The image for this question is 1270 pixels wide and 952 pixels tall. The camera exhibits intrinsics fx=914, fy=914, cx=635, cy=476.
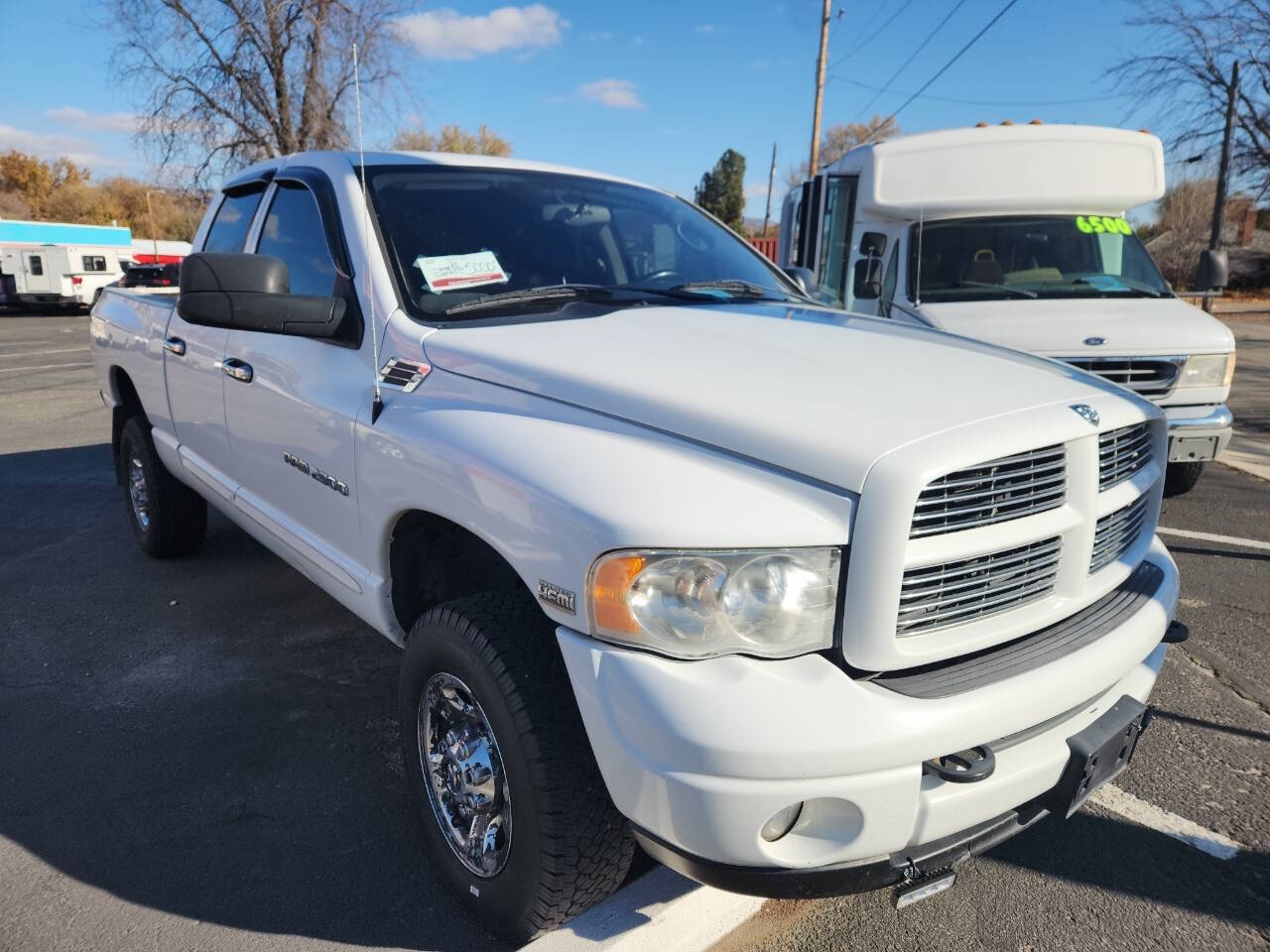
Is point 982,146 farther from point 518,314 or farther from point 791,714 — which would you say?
point 791,714

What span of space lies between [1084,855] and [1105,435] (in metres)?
1.22

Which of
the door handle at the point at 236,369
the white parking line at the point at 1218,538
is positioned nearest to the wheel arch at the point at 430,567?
the door handle at the point at 236,369

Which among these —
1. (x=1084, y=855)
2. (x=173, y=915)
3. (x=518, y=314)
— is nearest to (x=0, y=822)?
(x=173, y=915)

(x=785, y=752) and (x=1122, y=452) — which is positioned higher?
(x=1122, y=452)

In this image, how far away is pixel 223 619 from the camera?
13.7 feet

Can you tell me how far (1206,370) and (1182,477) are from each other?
970 mm

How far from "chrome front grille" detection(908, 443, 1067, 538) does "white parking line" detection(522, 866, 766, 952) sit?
103cm

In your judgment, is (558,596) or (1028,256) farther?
(1028,256)

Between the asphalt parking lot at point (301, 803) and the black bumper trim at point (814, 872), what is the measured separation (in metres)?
0.57

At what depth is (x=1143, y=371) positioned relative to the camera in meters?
5.53

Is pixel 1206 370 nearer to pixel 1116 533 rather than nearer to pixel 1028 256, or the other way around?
pixel 1028 256

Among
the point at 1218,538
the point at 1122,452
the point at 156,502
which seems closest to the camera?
the point at 1122,452

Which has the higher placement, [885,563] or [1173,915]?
[885,563]

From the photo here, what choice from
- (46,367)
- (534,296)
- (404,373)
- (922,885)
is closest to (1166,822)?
(922,885)
